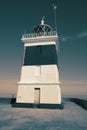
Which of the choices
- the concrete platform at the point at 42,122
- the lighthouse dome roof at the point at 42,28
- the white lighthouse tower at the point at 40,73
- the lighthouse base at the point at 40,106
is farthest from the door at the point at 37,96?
the lighthouse dome roof at the point at 42,28

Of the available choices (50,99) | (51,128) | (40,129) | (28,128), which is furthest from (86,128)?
(50,99)

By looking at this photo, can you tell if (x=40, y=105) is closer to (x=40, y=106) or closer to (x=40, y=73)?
(x=40, y=106)

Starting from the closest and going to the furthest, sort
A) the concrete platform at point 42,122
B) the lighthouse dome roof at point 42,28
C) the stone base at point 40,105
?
the concrete platform at point 42,122 → the stone base at point 40,105 → the lighthouse dome roof at point 42,28

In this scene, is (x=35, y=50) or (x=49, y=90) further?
(x=35, y=50)

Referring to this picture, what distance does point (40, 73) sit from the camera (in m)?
16.0

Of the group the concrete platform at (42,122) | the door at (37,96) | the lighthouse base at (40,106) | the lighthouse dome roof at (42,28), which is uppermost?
the lighthouse dome roof at (42,28)

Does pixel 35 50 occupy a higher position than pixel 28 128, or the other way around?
pixel 35 50

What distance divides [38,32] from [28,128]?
13.5 meters

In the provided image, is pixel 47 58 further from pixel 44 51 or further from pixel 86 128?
pixel 86 128

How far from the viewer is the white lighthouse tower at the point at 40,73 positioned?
1504 cm

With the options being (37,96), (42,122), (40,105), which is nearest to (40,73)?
(37,96)

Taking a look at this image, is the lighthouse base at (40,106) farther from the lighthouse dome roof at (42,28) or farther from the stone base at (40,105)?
the lighthouse dome roof at (42,28)

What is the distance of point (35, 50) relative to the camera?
1692 centimetres

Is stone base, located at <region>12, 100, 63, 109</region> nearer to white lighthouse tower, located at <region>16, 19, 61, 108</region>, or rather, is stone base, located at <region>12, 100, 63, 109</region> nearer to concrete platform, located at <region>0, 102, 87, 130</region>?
white lighthouse tower, located at <region>16, 19, 61, 108</region>
